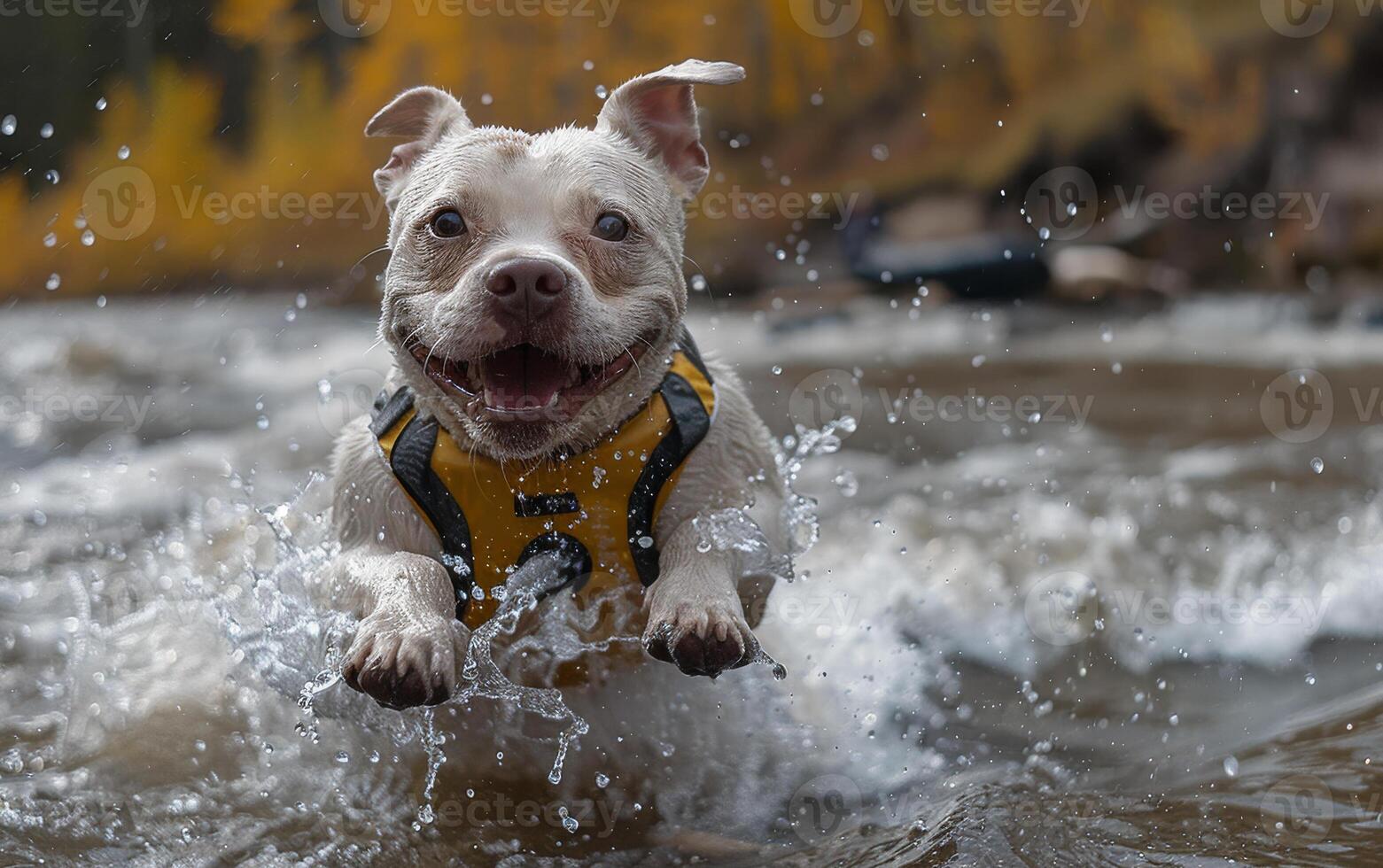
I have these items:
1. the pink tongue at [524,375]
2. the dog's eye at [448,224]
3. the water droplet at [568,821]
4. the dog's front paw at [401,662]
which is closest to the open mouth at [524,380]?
the pink tongue at [524,375]

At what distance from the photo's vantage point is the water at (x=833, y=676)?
3693mm

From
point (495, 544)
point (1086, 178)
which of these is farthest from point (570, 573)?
point (1086, 178)

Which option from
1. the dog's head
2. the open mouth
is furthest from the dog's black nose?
the open mouth

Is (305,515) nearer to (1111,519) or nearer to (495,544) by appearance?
(495,544)

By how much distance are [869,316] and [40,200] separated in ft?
23.2

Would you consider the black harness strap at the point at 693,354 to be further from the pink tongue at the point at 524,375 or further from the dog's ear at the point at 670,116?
the pink tongue at the point at 524,375

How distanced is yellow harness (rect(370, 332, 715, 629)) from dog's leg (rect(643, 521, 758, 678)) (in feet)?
1.03

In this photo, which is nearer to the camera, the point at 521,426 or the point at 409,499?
the point at 521,426

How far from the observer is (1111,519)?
255 inches

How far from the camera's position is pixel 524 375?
328 centimetres

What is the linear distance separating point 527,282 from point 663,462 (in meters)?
0.80

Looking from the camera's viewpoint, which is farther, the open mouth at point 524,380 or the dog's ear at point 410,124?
the dog's ear at point 410,124

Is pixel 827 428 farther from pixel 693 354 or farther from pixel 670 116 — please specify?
pixel 670 116

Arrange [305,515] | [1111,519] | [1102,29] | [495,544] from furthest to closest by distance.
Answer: [1102,29] → [1111,519] → [305,515] → [495,544]
